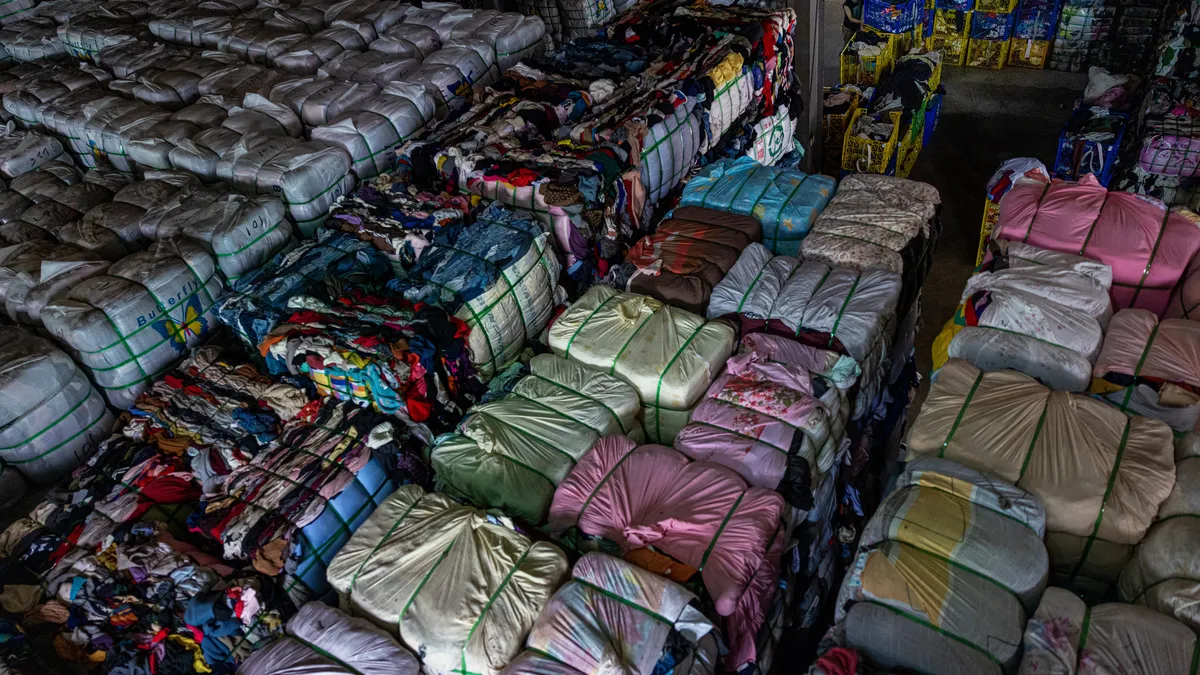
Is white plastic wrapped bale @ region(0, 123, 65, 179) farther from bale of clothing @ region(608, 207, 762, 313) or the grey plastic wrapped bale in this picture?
bale of clothing @ region(608, 207, 762, 313)

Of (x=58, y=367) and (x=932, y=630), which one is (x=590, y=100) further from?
(x=932, y=630)

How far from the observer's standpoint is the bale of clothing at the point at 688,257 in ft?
18.4

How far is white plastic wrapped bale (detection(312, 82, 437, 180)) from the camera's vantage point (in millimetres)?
7195

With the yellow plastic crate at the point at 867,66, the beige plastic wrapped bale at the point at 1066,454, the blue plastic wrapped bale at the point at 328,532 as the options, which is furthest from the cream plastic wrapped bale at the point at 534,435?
the yellow plastic crate at the point at 867,66

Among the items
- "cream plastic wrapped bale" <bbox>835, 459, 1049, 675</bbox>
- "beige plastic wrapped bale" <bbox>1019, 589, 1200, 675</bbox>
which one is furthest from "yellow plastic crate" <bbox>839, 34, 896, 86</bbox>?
"beige plastic wrapped bale" <bbox>1019, 589, 1200, 675</bbox>

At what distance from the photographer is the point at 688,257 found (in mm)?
5816

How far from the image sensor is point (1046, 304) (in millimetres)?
4848

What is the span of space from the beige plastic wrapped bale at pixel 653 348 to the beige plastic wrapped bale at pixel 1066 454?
4.30 feet

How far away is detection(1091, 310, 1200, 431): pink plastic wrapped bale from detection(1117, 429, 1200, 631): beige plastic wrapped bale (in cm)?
38

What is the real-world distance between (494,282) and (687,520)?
237 cm

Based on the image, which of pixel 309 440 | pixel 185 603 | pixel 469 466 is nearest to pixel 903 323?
pixel 469 466

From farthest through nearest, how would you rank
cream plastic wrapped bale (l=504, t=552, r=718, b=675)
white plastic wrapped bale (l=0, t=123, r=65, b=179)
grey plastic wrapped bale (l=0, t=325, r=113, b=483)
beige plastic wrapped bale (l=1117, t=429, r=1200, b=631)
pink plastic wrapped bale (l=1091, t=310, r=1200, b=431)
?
1. white plastic wrapped bale (l=0, t=123, r=65, b=179)
2. grey plastic wrapped bale (l=0, t=325, r=113, b=483)
3. pink plastic wrapped bale (l=1091, t=310, r=1200, b=431)
4. cream plastic wrapped bale (l=504, t=552, r=718, b=675)
5. beige plastic wrapped bale (l=1117, t=429, r=1200, b=631)

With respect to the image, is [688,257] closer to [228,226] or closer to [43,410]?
[228,226]

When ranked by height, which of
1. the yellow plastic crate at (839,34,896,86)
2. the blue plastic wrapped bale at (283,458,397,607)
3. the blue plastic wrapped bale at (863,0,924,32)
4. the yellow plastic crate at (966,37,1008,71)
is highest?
the blue plastic wrapped bale at (283,458,397,607)
